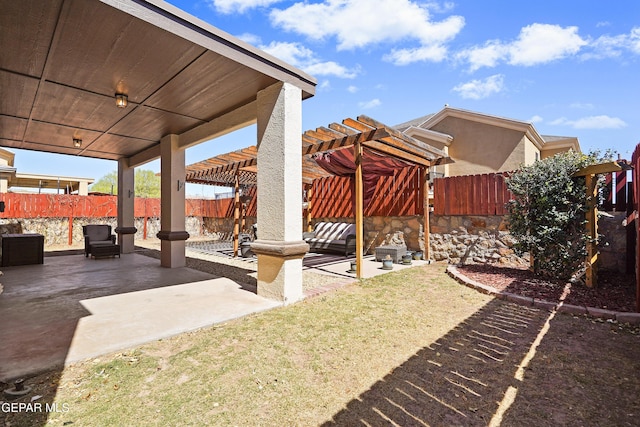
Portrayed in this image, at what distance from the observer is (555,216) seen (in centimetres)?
496

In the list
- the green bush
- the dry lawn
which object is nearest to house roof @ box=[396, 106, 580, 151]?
the green bush

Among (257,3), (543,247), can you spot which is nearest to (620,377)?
(543,247)

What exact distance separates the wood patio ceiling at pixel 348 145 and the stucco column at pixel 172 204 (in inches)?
63.4

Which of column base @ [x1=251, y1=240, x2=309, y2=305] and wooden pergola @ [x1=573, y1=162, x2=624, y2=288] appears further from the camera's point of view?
wooden pergola @ [x1=573, y1=162, x2=624, y2=288]

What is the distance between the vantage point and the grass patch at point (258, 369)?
71.2 inches

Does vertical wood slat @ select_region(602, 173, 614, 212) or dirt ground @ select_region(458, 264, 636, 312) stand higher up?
vertical wood slat @ select_region(602, 173, 614, 212)

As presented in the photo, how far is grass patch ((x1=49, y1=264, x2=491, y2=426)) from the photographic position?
1.81 m

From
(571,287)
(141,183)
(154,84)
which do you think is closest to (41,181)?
(141,183)

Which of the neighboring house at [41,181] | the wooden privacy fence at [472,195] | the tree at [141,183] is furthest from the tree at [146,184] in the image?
the wooden privacy fence at [472,195]

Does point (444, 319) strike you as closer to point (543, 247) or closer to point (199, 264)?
point (543, 247)

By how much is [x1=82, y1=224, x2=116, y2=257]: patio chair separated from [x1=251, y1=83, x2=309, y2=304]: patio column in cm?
658

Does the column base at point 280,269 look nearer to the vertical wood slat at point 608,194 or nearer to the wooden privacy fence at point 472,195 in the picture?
the wooden privacy fence at point 472,195

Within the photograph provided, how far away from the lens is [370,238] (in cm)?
908

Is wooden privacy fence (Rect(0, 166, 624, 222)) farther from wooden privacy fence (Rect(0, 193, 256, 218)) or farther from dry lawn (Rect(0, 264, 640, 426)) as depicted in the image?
dry lawn (Rect(0, 264, 640, 426))
